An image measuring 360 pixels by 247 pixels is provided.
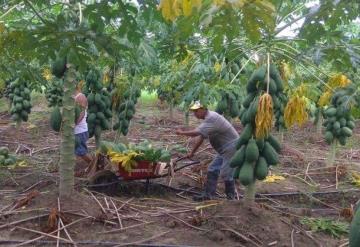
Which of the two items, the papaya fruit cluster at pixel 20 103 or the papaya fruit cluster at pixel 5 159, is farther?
the papaya fruit cluster at pixel 20 103

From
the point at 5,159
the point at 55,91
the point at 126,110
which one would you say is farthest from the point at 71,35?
the point at 55,91

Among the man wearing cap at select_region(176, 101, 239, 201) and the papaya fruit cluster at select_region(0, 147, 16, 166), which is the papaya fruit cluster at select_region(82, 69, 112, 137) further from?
the man wearing cap at select_region(176, 101, 239, 201)

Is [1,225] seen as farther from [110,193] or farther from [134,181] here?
[134,181]

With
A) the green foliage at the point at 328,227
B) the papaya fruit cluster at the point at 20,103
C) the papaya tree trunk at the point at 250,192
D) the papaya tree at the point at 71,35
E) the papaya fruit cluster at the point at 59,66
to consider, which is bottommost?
the green foliage at the point at 328,227

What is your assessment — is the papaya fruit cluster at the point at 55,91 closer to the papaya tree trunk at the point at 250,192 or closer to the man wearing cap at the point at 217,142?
the man wearing cap at the point at 217,142

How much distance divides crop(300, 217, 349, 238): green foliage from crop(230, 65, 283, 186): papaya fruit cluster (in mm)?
759

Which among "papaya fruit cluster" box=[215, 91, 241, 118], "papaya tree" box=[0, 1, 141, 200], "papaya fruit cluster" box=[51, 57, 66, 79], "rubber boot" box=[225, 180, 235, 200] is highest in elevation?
"papaya tree" box=[0, 1, 141, 200]

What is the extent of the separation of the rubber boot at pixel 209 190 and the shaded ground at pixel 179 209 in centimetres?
17

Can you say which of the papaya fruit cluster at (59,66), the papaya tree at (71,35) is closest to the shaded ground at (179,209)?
the papaya fruit cluster at (59,66)

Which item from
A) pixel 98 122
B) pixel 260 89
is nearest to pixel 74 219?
pixel 260 89

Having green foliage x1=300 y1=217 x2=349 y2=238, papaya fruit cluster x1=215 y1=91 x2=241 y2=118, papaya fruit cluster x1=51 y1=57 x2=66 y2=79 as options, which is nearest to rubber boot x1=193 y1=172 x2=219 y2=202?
green foliage x1=300 y1=217 x2=349 y2=238

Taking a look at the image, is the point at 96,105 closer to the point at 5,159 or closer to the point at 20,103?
the point at 5,159

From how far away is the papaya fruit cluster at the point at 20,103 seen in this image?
11.9m

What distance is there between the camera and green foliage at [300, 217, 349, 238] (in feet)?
17.4
